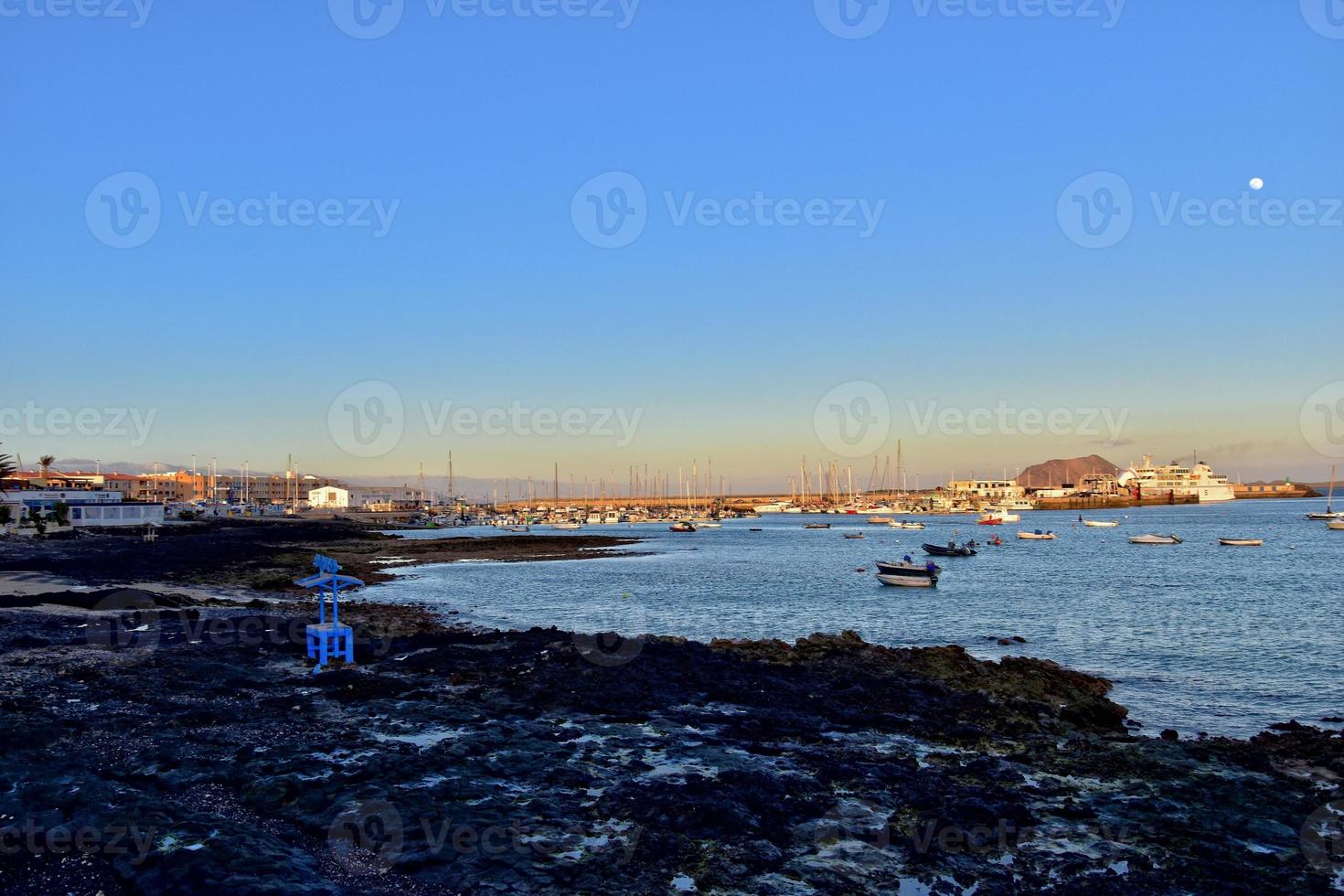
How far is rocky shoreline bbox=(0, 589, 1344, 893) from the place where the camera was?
983cm

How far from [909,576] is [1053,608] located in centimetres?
1156

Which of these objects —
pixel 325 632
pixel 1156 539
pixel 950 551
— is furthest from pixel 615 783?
pixel 1156 539

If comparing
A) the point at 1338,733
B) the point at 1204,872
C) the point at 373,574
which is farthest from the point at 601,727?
the point at 373,574

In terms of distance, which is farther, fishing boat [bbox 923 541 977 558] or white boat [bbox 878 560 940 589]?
fishing boat [bbox 923 541 977 558]

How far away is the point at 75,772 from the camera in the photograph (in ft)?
39.5

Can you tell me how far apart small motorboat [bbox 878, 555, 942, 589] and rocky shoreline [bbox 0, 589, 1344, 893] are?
29980mm

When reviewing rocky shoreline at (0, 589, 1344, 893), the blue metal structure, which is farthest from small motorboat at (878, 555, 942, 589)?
the blue metal structure

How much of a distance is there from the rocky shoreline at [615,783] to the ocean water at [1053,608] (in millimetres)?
5005

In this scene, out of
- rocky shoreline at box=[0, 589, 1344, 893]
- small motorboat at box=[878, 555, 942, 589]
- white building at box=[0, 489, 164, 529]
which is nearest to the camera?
rocky shoreline at box=[0, 589, 1344, 893]

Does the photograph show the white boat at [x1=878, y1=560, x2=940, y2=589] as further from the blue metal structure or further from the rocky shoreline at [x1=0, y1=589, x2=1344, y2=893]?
Result: the blue metal structure

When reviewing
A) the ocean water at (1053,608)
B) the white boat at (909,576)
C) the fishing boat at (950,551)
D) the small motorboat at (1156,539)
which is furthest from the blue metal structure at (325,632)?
the small motorboat at (1156,539)

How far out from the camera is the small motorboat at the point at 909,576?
51.8m

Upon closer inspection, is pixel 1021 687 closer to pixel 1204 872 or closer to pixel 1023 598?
pixel 1204 872

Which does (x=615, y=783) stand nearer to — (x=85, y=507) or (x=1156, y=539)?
(x=85, y=507)
